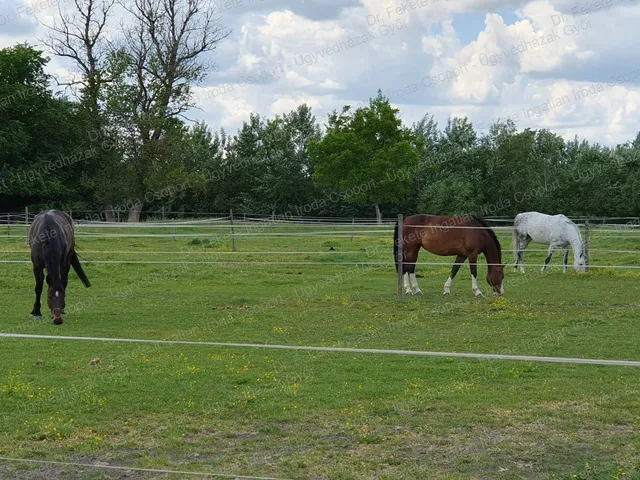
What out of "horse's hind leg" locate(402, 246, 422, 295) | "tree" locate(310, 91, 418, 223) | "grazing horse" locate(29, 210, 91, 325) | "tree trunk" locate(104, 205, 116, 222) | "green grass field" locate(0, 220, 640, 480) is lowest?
"green grass field" locate(0, 220, 640, 480)

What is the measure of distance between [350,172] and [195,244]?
2035 centimetres

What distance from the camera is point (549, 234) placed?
18.7m

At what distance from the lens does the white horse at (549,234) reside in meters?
17.8

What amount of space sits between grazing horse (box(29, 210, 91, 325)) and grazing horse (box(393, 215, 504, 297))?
5832mm

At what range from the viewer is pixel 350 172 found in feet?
142

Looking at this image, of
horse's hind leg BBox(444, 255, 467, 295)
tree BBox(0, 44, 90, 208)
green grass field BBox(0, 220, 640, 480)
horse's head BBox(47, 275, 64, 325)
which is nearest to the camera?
green grass field BBox(0, 220, 640, 480)

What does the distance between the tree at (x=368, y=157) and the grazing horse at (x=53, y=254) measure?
102 feet

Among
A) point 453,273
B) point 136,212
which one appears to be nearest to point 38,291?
point 453,273

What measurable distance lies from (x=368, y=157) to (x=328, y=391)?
37.9 metres

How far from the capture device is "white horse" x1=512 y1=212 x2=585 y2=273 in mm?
17797

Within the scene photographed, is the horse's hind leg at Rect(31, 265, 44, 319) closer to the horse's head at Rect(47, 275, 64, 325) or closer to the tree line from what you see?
the horse's head at Rect(47, 275, 64, 325)

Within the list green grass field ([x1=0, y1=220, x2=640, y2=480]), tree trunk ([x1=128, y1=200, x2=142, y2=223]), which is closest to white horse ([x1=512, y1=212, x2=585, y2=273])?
green grass field ([x1=0, y1=220, x2=640, y2=480])

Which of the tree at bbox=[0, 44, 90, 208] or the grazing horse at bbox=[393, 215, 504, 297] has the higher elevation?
the tree at bbox=[0, 44, 90, 208]

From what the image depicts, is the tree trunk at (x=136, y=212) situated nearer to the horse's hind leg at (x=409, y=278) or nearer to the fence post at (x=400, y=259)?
the horse's hind leg at (x=409, y=278)
